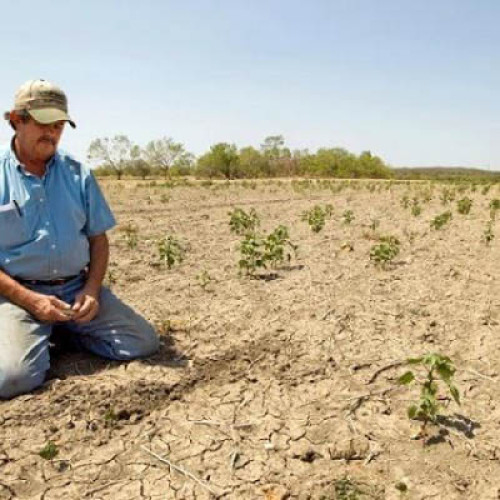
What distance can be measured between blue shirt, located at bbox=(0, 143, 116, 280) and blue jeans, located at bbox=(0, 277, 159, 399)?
0.17 m

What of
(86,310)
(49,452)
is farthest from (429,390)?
(86,310)

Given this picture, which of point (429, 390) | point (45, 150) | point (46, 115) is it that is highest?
point (46, 115)

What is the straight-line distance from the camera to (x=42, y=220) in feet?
10.1

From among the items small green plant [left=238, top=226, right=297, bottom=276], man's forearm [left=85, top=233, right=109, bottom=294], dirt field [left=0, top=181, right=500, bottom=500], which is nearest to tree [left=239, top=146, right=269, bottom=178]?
small green plant [left=238, top=226, right=297, bottom=276]

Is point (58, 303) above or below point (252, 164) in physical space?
below

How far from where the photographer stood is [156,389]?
9.66 ft

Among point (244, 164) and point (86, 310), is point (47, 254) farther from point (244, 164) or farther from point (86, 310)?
point (244, 164)

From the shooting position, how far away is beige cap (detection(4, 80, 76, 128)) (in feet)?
9.38

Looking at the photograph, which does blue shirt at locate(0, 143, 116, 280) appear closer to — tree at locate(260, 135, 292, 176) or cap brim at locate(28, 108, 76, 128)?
cap brim at locate(28, 108, 76, 128)

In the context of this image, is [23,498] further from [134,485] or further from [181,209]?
[181,209]

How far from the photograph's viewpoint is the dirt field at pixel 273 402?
7.34 ft

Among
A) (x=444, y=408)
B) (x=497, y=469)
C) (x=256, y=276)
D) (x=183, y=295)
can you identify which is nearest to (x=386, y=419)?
(x=444, y=408)

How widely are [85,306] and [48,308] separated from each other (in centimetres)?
21

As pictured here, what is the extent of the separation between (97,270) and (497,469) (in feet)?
7.88
